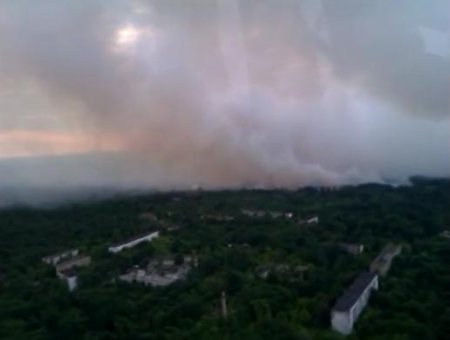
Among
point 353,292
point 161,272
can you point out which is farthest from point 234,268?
point 353,292

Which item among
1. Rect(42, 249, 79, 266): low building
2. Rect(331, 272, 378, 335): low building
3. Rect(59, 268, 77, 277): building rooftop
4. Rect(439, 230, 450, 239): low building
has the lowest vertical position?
Rect(331, 272, 378, 335): low building

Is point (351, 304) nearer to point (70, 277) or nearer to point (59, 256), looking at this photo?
point (70, 277)

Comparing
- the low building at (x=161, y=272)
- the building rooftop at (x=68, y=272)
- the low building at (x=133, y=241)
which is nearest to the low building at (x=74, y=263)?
the building rooftop at (x=68, y=272)

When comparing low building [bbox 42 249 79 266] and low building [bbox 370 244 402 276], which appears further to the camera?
low building [bbox 42 249 79 266]

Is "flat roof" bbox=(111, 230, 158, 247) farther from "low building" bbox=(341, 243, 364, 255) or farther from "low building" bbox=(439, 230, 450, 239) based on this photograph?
"low building" bbox=(439, 230, 450, 239)

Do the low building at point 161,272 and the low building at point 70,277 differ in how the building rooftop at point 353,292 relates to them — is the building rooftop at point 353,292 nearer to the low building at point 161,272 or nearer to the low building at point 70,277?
the low building at point 161,272

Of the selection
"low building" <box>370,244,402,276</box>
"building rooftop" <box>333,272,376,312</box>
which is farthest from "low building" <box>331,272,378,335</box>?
"low building" <box>370,244,402,276</box>
